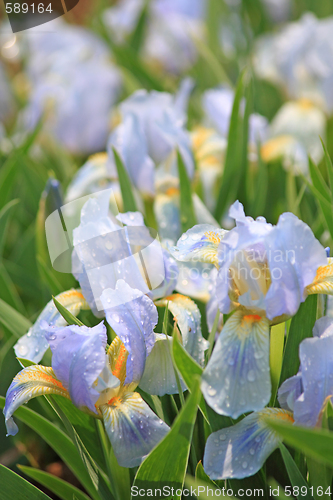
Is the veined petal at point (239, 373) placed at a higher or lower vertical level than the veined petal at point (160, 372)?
higher

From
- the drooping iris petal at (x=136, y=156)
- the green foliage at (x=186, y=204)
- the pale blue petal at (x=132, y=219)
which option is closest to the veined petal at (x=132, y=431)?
the pale blue petal at (x=132, y=219)

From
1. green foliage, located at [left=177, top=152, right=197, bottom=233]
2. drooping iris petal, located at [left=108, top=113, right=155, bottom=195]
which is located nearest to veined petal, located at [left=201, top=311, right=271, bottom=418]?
green foliage, located at [left=177, top=152, right=197, bottom=233]

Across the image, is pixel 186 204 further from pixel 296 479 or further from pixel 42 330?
pixel 296 479

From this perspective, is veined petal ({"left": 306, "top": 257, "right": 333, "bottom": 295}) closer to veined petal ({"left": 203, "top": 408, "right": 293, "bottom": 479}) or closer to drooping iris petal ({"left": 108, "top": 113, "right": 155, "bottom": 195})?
veined petal ({"left": 203, "top": 408, "right": 293, "bottom": 479})

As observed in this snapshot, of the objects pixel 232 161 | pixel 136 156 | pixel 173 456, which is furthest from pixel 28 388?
pixel 232 161

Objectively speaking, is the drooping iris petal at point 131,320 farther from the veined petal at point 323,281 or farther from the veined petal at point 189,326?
the veined petal at point 323,281

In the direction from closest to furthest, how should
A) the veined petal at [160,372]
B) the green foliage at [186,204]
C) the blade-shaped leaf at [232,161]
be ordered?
the veined petal at [160,372] < the green foliage at [186,204] < the blade-shaped leaf at [232,161]

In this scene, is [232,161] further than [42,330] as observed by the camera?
Yes
